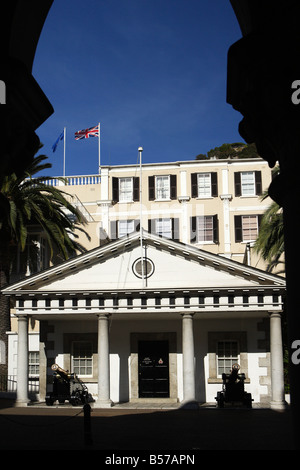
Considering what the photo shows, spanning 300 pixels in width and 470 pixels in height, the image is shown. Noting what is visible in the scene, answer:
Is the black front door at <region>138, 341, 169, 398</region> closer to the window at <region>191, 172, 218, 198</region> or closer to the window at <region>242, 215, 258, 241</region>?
the window at <region>242, 215, 258, 241</region>

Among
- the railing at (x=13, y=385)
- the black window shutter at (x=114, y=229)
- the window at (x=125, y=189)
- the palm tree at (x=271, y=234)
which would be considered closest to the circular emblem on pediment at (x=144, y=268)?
the palm tree at (x=271, y=234)

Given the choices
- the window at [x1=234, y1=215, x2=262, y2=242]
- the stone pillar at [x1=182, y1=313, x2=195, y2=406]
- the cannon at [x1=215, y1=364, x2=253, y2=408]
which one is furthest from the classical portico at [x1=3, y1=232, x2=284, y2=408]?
the window at [x1=234, y1=215, x2=262, y2=242]

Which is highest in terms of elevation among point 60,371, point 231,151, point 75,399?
point 231,151

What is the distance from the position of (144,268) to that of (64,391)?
5.99 meters

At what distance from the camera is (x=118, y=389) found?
26.1 m

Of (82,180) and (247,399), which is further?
(82,180)

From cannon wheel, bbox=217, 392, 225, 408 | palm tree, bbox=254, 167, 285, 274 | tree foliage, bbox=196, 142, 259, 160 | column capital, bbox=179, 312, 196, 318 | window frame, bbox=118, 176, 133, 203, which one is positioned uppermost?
tree foliage, bbox=196, 142, 259, 160

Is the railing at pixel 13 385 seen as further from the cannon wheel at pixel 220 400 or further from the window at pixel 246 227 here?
the window at pixel 246 227

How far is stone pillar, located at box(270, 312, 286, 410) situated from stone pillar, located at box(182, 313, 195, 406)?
3.04 metres

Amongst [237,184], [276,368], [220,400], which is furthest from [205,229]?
[220,400]

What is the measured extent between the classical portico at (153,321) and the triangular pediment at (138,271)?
4 centimetres

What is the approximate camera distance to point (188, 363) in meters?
23.1

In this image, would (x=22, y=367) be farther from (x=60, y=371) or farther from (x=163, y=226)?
(x=163, y=226)

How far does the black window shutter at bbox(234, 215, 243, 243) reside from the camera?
38.8 meters
